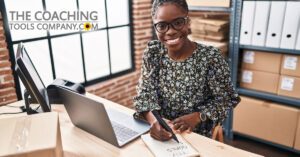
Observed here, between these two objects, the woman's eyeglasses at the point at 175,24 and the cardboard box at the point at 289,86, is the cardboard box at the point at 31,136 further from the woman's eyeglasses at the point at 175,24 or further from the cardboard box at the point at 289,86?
the cardboard box at the point at 289,86

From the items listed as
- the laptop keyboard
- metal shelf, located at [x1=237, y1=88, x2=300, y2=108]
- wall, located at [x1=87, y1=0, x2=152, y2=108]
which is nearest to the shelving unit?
metal shelf, located at [x1=237, y1=88, x2=300, y2=108]

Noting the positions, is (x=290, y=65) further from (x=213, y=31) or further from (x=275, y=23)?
(x=213, y=31)

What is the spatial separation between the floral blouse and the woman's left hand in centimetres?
5

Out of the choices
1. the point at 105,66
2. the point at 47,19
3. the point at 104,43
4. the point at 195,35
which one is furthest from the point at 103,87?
the point at 195,35

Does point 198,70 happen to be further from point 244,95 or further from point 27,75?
point 244,95

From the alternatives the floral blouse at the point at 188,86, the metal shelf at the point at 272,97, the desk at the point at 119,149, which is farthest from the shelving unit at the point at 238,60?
the desk at the point at 119,149

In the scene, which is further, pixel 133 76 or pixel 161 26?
pixel 133 76

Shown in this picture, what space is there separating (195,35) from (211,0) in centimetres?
41

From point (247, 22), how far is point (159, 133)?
157 centimetres

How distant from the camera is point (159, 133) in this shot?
1.24 m

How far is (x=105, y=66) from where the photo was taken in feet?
9.64

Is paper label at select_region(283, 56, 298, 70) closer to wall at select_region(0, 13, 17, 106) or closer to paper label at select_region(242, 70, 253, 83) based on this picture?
paper label at select_region(242, 70, 253, 83)

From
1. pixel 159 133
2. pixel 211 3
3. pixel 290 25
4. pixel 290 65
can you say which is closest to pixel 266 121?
pixel 290 65

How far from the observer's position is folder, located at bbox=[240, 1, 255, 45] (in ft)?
7.62
